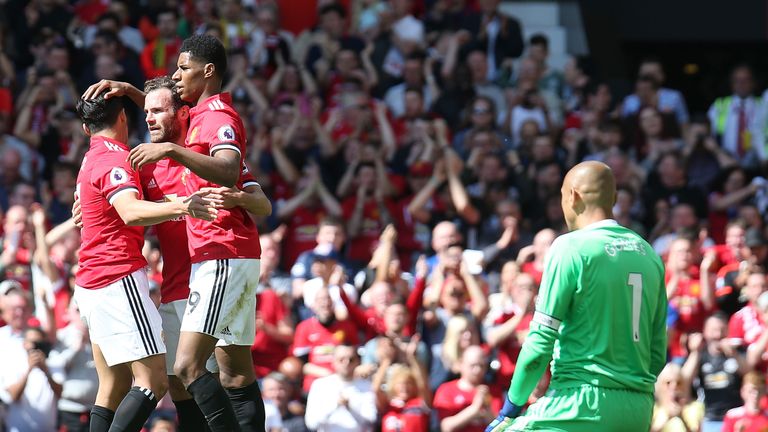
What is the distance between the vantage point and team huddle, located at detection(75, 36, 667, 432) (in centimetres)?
618

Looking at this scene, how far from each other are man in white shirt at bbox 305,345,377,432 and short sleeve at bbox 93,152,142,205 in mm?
4427

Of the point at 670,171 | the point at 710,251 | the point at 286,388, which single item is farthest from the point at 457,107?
the point at 286,388

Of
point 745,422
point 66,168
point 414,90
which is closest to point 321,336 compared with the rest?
point 66,168

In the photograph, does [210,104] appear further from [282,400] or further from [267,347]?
[267,347]

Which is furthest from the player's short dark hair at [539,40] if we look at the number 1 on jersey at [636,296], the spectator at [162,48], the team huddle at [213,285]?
the number 1 on jersey at [636,296]

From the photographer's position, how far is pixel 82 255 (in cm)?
730

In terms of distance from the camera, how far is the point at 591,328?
20.4ft

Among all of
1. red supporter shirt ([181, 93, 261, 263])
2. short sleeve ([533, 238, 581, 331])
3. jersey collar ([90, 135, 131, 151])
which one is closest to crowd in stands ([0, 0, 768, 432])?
jersey collar ([90, 135, 131, 151])

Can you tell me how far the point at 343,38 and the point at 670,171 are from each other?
427 cm

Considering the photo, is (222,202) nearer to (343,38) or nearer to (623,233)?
(623,233)

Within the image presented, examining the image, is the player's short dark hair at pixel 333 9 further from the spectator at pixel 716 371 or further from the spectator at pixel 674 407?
the spectator at pixel 674 407

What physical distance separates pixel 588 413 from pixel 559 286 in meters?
0.57

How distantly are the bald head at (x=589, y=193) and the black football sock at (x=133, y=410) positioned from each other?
230 centimetres

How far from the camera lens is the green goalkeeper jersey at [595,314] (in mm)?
6105
